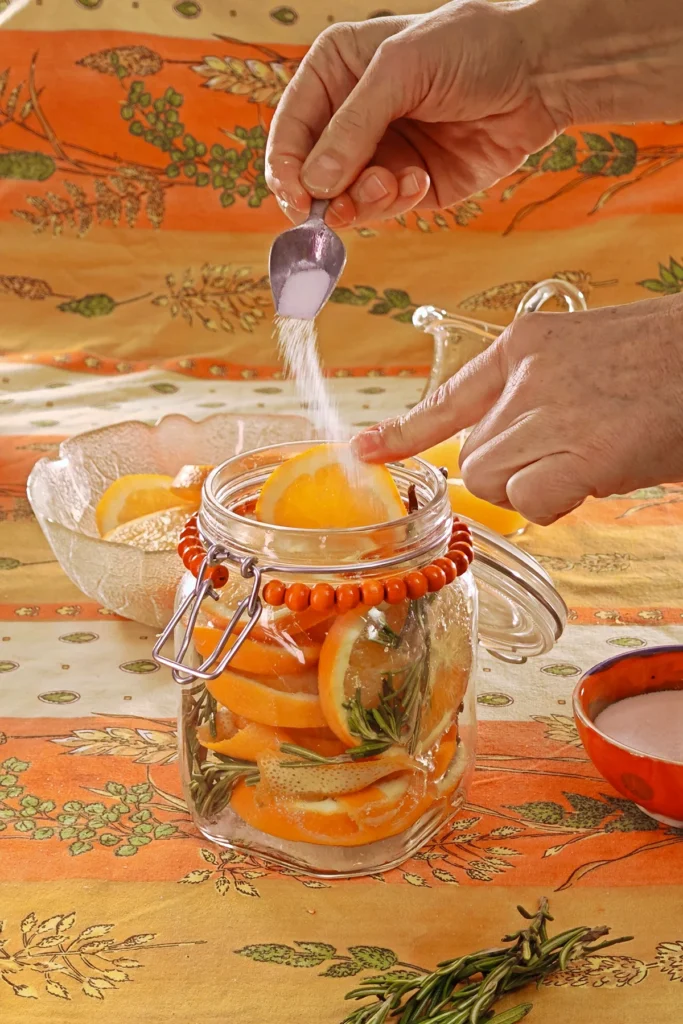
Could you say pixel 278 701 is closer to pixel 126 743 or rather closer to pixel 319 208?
pixel 126 743

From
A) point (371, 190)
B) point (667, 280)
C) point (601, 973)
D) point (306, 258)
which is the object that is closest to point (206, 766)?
point (601, 973)

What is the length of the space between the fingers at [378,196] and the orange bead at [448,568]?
0.37 m

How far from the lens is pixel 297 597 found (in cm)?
Result: 66

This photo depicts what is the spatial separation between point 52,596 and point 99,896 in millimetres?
424

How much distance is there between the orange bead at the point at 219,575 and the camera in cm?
72

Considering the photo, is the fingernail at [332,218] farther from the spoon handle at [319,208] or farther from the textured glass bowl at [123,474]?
the textured glass bowl at [123,474]

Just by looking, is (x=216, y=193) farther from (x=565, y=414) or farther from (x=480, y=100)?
(x=565, y=414)

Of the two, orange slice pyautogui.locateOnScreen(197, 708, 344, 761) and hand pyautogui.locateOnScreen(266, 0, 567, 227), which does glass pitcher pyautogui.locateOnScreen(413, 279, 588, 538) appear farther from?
orange slice pyautogui.locateOnScreen(197, 708, 344, 761)

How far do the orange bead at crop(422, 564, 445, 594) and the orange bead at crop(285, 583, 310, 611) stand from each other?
0.25 feet

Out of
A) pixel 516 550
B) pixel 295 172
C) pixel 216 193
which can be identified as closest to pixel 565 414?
pixel 516 550

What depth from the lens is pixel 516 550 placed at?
2.51 feet

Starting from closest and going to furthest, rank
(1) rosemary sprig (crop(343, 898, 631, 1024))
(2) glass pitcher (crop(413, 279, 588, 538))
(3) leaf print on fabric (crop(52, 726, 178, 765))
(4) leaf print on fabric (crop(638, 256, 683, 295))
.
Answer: (1) rosemary sprig (crop(343, 898, 631, 1024))
(3) leaf print on fabric (crop(52, 726, 178, 765))
(2) glass pitcher (crop(413, 279, 588, 538))
(4) leaf print on fabric (crop(638, 256, 683, 295))

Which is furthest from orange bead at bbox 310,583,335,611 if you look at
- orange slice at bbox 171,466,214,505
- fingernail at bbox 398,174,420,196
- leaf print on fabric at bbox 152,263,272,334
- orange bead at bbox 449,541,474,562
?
leaf print on fabric at bbox 152,263,272,334

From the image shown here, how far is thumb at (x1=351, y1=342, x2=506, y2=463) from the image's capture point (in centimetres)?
74
